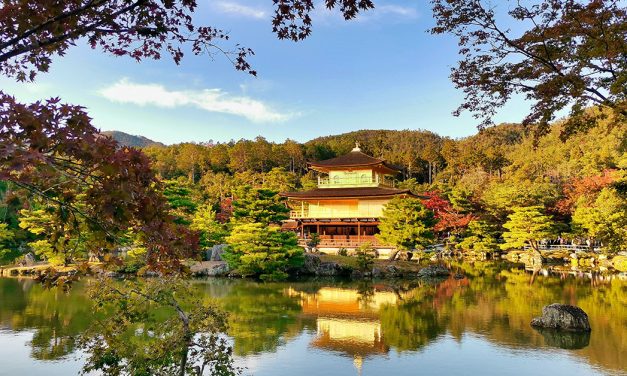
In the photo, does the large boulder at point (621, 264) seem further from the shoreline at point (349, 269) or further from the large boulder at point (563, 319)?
the large boulder at point (563, 319)

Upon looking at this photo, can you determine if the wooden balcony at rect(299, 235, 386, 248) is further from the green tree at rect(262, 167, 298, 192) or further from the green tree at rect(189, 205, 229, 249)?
the green tree at rect(262, 167, 298, 192)

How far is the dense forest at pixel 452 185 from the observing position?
753 inches

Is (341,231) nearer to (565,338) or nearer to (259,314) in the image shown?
(259,314)

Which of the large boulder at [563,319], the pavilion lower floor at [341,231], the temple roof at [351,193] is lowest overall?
the large boulder at [563,319]

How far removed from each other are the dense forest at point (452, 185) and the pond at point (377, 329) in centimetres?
239

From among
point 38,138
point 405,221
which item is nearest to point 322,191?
point 405,221

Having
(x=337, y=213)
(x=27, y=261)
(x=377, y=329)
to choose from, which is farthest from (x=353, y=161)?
(x=377, y=329)

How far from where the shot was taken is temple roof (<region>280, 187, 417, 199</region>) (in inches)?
1059

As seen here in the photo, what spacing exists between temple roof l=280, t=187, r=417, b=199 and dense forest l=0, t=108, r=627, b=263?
4.66 meters

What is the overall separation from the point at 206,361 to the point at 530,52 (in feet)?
20.6

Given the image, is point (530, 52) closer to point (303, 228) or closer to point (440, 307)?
point (440, 307)

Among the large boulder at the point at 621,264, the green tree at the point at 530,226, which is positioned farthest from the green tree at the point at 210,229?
the large boulder at the point at 621,264

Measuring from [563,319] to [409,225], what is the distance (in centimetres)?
1172

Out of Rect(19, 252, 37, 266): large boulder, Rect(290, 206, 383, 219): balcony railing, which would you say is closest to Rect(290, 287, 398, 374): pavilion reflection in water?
Rect(290, 206, 383, 219): balcony railing
